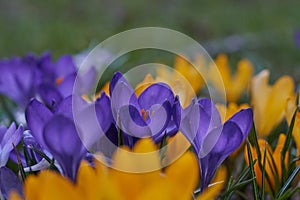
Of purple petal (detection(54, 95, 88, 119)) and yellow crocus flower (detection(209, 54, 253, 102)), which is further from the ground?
purple petal (detection(54, 95, 88, 119))

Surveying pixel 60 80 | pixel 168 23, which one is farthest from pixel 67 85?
pixel 168 23

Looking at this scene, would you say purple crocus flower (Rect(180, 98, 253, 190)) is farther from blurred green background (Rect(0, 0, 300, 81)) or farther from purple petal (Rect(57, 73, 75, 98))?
blurred green background (Rect(0, 0, 300, 81))

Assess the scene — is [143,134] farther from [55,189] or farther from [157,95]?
[55,189]

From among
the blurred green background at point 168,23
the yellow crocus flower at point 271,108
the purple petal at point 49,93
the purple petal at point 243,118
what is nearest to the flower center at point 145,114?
the purple petal at point 243,118

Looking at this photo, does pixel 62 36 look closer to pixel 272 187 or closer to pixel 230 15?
pixel 230 15

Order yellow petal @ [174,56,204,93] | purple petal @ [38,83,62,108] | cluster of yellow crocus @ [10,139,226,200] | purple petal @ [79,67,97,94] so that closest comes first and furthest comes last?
1. cluster of yellow crocus @ [10,139,226,200]
2. purple petal @ [38,83,62,108]
3. purple petal @ [79,67,97,94]
4. yellow petal @ [174,56,204,93]

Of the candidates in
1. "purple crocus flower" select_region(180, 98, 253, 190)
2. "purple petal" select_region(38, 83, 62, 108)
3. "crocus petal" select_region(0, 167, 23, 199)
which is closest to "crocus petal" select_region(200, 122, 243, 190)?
"purple crocus flower" select_region(180, 98, 253, 190)

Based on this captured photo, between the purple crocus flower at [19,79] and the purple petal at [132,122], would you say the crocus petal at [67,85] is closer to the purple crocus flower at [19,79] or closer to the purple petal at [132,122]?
the purple crocus flower at [19,79]
